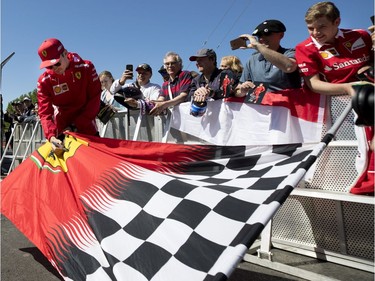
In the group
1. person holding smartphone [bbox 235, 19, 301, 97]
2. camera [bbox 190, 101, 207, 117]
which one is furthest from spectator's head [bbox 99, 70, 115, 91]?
person holding smartphone [bbox 235, 19, 301, 97]

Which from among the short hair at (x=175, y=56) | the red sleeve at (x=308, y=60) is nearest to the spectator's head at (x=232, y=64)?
the short hair at (x=175, y=56)

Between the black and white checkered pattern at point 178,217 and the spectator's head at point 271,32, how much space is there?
1.25 meters

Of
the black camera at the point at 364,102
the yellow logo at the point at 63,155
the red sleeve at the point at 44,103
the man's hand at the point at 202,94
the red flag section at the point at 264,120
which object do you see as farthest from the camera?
the red sleeve at the point at 44,103

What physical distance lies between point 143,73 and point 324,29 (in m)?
3.32

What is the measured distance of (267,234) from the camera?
9.87ft

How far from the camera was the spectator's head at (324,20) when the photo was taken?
2.56 meters

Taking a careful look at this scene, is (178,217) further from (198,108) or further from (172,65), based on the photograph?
(172,65)

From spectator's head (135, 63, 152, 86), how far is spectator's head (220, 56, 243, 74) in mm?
1254

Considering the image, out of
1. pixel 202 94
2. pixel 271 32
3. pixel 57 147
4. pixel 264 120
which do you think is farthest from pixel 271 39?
pixel 57 147

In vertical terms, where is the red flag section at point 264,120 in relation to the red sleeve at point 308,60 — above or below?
below

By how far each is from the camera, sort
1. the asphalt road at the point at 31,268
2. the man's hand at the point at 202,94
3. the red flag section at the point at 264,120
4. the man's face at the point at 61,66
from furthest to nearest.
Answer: the man's face at the point at 61,66 → the man's hand at the point at 202,94 → the red flag section at the point at 264,120 → the asphalt road at the point at 31,268

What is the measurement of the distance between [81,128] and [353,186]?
9.92 ft

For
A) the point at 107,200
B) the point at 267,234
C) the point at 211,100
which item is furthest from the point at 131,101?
the point at 267,234

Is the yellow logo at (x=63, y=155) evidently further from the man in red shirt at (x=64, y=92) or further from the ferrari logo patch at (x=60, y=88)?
the ferrari logo patch at (x=60, y=88)
